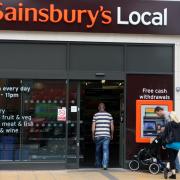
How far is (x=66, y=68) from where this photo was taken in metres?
14.3

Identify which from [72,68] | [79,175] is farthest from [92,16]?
[79,175]

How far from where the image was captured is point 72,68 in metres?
14.4

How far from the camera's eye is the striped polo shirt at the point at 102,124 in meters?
14.3

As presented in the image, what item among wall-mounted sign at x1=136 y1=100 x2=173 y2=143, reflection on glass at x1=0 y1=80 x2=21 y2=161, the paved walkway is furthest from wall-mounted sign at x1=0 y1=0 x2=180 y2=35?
the paved walkway

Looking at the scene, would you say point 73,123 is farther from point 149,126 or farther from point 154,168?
point 154,168

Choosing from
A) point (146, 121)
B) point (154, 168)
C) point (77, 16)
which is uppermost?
point (77, 16)

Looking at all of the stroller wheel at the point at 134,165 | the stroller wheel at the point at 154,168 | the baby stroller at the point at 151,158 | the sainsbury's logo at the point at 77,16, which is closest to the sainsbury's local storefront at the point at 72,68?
the sainsbury's logo at the point at 77,16

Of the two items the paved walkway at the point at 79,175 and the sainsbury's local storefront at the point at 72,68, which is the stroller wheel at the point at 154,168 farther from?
the sainsbury's local storefront at the point at 72,68

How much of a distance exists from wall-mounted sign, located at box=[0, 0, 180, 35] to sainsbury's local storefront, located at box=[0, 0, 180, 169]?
27mm

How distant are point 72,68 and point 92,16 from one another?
60.1 inches

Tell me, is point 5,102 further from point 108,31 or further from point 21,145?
point 108,31

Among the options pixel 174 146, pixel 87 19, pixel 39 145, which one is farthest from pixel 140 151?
pixel 87 19

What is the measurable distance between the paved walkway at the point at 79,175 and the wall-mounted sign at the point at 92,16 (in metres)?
3.84

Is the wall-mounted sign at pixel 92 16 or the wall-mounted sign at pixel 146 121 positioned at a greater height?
the wall-mounted sign at pixel 92 16
